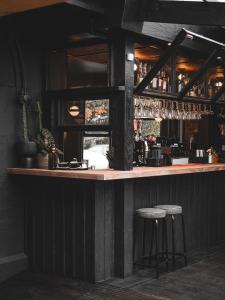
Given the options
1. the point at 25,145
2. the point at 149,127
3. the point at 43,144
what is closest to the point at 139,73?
the point at 43,144

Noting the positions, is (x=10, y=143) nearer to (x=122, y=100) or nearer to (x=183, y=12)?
(x=122, y=100)

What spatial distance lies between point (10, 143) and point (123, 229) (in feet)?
5.42

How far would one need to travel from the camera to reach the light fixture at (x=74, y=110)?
6.09 metres

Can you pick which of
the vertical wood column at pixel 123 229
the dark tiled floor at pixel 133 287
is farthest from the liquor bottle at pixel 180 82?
the dark tiled floor at pixel 133 287

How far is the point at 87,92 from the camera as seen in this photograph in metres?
5.73

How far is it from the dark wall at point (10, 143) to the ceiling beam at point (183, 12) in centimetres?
148

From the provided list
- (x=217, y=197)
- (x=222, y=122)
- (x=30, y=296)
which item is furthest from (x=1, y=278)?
(x=222, y=122)

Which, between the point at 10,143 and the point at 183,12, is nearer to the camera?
the point at 183,12

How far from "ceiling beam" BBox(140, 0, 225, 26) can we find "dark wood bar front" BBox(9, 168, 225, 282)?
1707mm

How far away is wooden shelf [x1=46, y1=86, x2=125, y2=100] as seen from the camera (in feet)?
17.9

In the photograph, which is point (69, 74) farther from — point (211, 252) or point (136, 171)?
point (211, 252)

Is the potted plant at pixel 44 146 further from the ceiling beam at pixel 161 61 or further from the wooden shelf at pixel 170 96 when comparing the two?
the wooden shelf at pixel 170 96

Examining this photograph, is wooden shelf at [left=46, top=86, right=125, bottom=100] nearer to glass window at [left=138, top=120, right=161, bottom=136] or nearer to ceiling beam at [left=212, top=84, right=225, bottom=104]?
ceiling beam at [left=212, top=84, right=225, bottom=104]

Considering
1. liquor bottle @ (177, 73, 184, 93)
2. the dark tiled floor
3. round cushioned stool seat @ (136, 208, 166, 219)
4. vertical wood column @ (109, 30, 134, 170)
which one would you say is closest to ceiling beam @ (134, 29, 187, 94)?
vertical wood column @ (109, 30, 134, 170)
